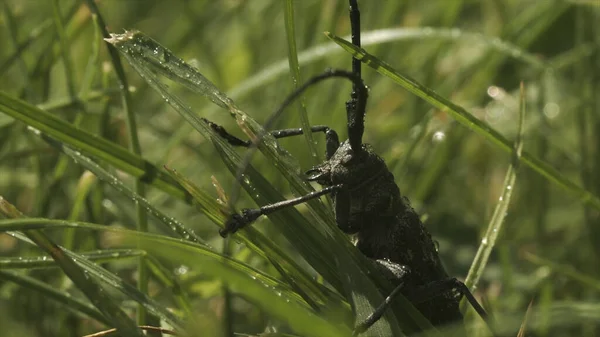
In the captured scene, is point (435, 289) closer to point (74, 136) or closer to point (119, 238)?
point (119, 238)

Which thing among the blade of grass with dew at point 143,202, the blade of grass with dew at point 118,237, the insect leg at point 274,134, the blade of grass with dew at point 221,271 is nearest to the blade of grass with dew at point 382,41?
the insect leg at point 274,134

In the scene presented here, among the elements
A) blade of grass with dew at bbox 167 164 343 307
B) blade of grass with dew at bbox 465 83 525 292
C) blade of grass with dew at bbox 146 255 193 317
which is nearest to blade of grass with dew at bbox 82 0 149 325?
blade of grass with dew at bbox 146 255 193 317

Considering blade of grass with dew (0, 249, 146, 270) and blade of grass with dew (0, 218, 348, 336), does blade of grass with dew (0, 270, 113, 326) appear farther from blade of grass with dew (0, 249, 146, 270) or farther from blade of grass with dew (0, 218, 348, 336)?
blade of grass with dew (0, 218, 348, 336)

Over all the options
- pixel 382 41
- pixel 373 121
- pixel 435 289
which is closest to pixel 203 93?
pixel 435 289

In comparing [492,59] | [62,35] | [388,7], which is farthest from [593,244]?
[62,35]

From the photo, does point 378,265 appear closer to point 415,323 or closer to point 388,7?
point 415,323

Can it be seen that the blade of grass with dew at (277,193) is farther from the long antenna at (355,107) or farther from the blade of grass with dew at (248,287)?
the blade of grass with dew at (248,287)
